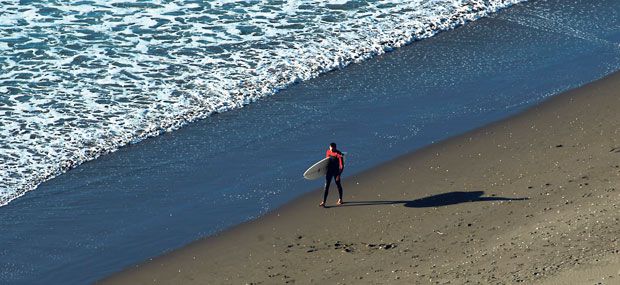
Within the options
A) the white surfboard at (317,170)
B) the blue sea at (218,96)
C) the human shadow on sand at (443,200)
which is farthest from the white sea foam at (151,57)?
the human shadow on sand at (443,200)

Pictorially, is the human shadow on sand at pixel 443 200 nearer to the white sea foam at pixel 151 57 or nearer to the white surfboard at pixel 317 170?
the white surfboard at pixel 317 170

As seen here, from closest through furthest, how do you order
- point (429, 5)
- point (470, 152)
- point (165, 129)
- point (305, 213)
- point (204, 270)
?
point (204, 270) → point (305, 213) → point (470, 152) → point (165, 129) → point (429, 5)

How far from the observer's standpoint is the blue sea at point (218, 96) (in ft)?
68.7

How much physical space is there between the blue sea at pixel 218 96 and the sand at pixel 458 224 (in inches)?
27.6

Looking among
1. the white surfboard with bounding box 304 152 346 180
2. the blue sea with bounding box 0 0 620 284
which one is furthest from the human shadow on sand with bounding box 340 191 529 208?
the blue sea with bounding box 0 0 620 284

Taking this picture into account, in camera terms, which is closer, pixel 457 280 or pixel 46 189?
pixel 457 280

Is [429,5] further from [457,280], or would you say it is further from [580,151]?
[457,280]

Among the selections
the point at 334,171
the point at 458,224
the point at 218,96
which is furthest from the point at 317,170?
the point at 218,96

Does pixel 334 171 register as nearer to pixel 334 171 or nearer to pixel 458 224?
pixel 334 171

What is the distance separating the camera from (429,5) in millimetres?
30391

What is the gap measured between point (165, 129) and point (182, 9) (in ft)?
25.2

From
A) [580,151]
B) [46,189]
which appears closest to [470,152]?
[580,151]

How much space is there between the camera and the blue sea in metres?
20.9

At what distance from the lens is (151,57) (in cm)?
2833
